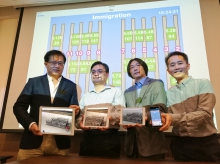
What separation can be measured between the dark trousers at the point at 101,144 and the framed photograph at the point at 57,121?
0.20m

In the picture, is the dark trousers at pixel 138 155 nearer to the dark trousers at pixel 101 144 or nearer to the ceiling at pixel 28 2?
the dark trousers at pixel 101 144

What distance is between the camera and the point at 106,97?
1.58 metres

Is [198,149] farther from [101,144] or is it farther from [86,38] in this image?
[86,38]

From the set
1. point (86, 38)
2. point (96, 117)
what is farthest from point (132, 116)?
point (86, 38)

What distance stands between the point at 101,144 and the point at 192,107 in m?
0.69

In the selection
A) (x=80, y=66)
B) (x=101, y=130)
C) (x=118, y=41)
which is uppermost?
(x=118, y=41)

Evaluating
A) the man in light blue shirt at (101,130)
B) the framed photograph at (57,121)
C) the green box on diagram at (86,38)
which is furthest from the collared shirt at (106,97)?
the green box on diagram at (86,38)

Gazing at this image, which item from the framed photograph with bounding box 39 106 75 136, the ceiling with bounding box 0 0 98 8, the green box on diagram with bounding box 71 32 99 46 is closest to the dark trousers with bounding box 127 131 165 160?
the framed photograph with bounding box 39 106 75 136

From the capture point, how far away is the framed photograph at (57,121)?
1315 millimetres

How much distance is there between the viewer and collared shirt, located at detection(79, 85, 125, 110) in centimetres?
156

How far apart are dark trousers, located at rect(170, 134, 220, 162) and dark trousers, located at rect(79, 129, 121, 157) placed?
44 cm

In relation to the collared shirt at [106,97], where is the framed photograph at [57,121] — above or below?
below

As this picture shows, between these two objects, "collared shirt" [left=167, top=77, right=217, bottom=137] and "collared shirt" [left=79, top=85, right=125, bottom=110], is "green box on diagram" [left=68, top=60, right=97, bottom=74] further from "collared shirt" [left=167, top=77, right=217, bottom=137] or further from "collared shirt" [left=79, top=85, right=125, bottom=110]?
"collared shirt" [left=167, top=77, right=217, bottom=137]

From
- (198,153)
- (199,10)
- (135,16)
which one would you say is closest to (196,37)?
(199,10)
